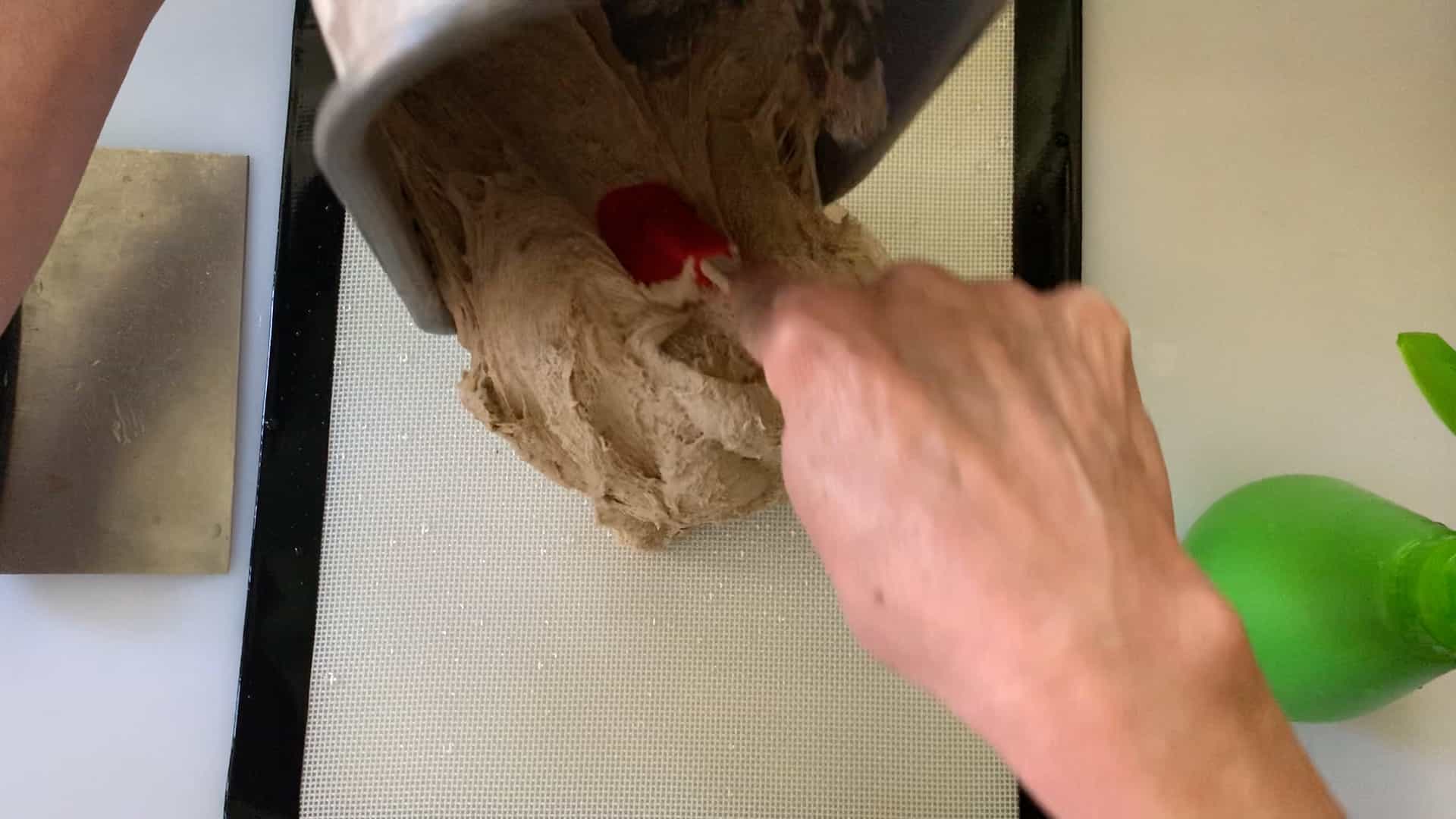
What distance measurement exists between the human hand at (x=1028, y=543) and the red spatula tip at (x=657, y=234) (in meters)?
0.18

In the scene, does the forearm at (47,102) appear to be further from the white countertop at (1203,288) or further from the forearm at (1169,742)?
the forearm at (1169,742)

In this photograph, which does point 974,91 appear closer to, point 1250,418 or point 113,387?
point 1250,418

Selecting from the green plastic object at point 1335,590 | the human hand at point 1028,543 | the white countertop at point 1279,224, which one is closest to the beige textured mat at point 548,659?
the green plastic object at point 1335,590

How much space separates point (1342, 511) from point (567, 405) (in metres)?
0.59

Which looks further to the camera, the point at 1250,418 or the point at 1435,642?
the point at 1250,418

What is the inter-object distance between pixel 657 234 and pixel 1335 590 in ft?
1.82

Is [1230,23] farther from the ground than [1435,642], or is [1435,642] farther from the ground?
[1230,23]

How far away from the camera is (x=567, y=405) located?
643 mm

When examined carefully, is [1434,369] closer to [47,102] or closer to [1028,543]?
[1028,543]

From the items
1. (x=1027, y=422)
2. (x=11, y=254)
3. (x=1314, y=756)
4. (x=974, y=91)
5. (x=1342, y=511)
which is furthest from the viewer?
(x=974, y=91)

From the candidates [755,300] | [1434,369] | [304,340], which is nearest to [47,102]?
[304,340]

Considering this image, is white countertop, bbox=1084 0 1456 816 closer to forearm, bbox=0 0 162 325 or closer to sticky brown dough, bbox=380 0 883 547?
sticky brown dough, bbox=380 0 883 547

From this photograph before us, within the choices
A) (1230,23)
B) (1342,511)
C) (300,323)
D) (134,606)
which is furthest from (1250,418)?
(134,606)

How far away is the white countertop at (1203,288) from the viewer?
882 mm
